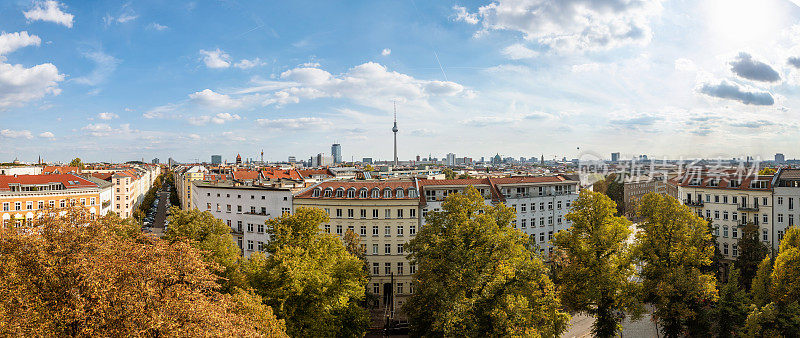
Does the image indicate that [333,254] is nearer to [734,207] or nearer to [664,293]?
[664,293]

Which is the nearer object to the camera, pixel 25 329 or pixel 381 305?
pixel 25 329

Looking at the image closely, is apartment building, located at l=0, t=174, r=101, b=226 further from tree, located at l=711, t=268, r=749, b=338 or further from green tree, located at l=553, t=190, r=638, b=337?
tree, located at l=711, t=268, r=749, b=338

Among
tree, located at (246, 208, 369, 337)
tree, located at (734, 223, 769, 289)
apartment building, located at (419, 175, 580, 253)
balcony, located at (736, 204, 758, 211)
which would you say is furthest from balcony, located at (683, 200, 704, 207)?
tree, located at (246, 208, 369, 337)

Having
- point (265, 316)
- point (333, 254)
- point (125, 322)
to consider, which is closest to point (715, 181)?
point (333, 254)

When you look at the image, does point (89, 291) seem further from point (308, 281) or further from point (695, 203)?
point (695, 203)

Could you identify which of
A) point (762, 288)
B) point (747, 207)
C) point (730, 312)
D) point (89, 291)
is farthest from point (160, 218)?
point (747, 207)

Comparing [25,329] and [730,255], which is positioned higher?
[25,329]
